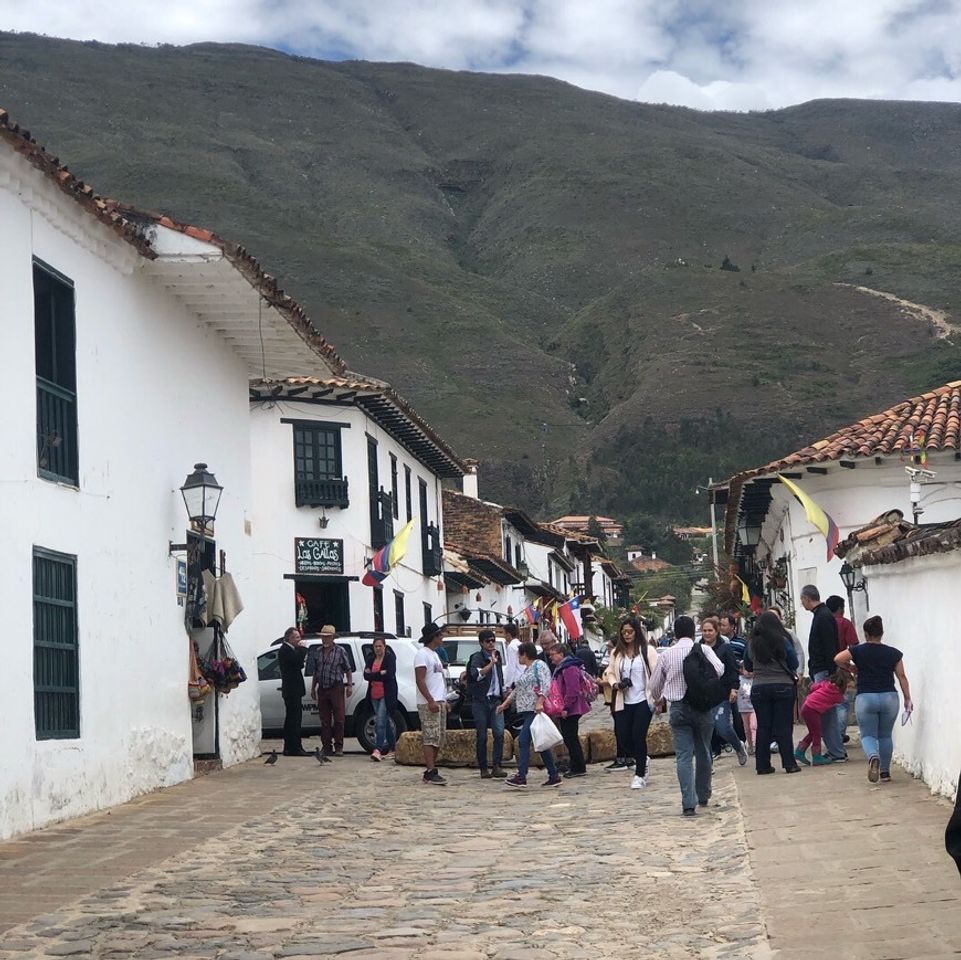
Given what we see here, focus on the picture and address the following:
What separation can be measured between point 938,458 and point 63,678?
1407 centimetres

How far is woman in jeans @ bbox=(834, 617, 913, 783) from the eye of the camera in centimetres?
1267

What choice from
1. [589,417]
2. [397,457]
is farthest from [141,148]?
[397,457]

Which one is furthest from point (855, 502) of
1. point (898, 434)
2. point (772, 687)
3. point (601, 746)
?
point (772, 687)

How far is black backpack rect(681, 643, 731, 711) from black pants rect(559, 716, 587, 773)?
416 centimetres

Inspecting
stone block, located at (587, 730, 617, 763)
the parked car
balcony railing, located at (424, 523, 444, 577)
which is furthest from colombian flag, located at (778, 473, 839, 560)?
balcony railing, located at (424, 523, 444, 577)

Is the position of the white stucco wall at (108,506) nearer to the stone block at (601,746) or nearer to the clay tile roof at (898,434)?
the stone block at (601,746)

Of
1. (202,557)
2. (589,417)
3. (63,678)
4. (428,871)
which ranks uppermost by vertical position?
(589,417)

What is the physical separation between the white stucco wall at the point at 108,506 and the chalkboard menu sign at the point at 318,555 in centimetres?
1072

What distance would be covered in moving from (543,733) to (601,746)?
333 centimetres

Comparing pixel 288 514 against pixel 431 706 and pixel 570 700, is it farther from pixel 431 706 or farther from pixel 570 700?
pixel 570 700

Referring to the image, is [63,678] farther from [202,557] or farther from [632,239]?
[632,239]

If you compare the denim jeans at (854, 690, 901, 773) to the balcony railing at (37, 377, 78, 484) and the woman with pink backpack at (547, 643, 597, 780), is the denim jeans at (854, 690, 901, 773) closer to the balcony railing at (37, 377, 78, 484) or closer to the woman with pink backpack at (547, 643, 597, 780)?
the woman with pink backpack at (547, 643, 597, 780)

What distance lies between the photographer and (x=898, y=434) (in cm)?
2270

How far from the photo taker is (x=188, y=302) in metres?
16.8
